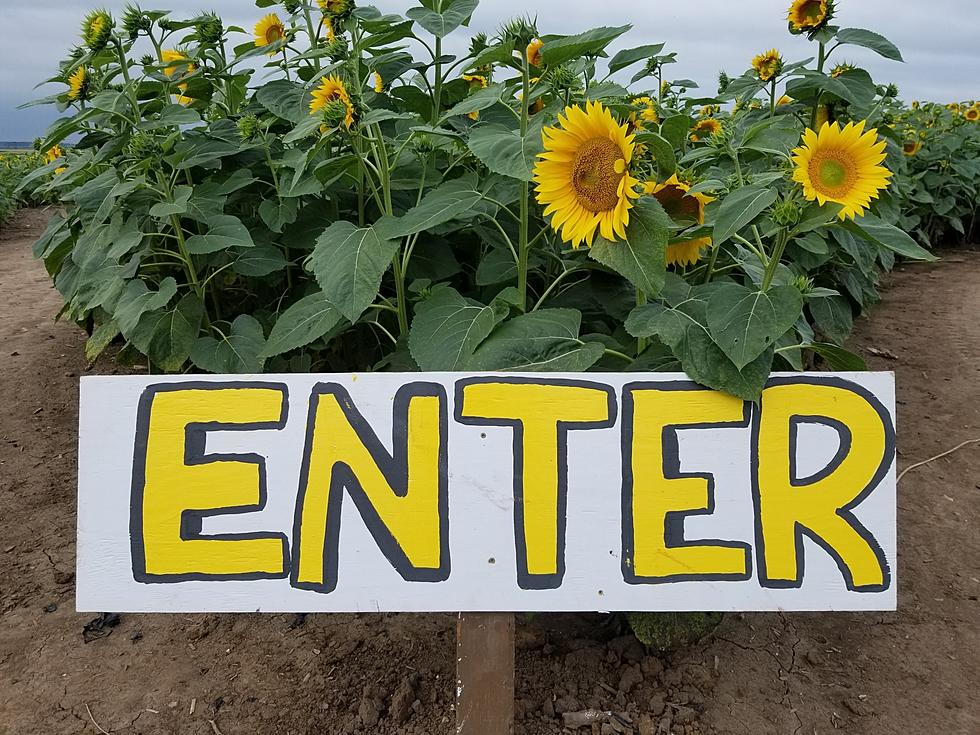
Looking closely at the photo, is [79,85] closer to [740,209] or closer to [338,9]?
[338,9]

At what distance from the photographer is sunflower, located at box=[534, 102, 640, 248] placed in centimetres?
115

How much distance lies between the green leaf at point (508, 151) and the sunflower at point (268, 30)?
1006mm

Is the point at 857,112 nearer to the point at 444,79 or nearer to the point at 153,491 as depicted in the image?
the point at 444,79

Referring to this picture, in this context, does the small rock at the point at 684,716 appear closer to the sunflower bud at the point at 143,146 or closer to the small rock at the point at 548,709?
the small rock at the point at 548,709

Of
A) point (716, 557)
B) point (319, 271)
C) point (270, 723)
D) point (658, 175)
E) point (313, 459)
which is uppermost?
point (658, 175)

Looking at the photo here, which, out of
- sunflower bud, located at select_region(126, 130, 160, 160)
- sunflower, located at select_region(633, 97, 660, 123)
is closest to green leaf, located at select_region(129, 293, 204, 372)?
sunflower bud, located at select_region(126, 130, 160, 160)

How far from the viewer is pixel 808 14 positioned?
7.07ft

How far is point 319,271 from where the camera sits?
1.34 meters

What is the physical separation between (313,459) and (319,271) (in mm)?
318

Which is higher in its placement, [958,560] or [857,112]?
[857,112]

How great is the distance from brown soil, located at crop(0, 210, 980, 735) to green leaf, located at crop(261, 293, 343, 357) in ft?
2.06

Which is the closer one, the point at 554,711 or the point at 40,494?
the point at 554,711

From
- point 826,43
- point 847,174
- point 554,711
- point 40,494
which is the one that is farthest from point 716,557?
point 40,494

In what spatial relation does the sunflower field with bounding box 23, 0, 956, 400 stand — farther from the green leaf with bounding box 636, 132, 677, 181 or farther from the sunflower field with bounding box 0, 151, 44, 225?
the sunflower field with bounding box 0, 151, 44, 225
